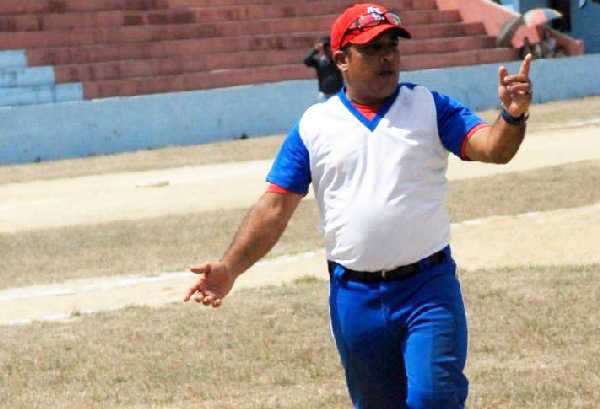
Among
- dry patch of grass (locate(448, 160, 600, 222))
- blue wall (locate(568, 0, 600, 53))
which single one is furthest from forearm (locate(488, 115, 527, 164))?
blue wall (locate(568, 0, 600, 53))

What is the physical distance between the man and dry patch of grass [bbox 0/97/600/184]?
1705cm

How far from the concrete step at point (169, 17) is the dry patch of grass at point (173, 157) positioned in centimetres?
513

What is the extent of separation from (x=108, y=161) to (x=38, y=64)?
4.79 m

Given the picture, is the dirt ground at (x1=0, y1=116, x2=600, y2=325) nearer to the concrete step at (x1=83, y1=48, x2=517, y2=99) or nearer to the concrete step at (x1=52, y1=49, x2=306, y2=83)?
the concrete step at (x1=83, y1=48, x2=517, y2=99)

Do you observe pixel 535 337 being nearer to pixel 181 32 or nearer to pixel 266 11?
pixel 181 32

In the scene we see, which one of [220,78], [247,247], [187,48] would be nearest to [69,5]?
[187,48]

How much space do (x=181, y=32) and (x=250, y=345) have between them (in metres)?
22.6

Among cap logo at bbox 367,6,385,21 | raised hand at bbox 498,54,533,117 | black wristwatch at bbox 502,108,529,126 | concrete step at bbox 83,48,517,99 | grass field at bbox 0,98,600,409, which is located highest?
cap logo at bbox 367,6,385,21

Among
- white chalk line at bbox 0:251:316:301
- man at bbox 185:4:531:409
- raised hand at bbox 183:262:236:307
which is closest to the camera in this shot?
man at bbox 185:4:531:409

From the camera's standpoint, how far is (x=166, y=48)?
98.1 feet

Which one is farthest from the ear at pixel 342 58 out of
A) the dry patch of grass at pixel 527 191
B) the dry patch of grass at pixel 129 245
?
the dry patch of grass at pixel 527 191

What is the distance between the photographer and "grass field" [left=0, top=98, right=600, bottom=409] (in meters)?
7.40

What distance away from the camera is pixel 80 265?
12.8 meters

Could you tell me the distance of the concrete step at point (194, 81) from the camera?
27.8 meters
